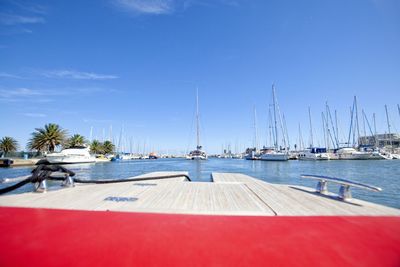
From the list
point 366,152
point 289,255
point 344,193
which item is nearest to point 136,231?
point 289,255

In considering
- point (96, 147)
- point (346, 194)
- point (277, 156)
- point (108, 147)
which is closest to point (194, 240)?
point (346, 194)

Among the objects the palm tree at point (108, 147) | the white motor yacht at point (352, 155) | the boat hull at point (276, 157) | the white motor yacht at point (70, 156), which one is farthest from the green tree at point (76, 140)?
the white motor yacht at point (352, 155)

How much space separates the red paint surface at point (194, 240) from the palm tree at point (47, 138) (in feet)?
206

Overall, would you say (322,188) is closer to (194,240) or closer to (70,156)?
(194,240)

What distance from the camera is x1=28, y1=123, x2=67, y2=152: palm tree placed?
57156 mm

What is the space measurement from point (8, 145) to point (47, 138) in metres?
17.6

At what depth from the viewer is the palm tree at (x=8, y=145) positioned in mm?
63656

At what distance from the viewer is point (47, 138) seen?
57031 millimetres

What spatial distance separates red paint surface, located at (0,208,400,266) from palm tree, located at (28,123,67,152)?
2470 inches

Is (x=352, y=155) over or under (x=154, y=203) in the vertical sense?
over

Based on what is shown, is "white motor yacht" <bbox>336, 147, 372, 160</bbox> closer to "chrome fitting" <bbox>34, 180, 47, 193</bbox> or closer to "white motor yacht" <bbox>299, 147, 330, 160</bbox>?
"white motor yacht" <bbox>299, 147, 330, 160</bbox>

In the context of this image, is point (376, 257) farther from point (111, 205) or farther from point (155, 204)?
point (111, 205)

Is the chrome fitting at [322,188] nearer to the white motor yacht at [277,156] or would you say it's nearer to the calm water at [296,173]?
the calm water at [296,173]

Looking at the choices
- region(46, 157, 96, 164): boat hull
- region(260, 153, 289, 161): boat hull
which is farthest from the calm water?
region(260, 153, 289, 161): boat hull
